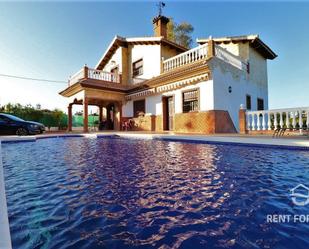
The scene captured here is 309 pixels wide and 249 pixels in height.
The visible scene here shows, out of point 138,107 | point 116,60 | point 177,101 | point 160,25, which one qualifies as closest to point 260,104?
point 177,101

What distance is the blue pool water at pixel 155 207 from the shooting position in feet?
5.52

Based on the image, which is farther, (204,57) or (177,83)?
(177,83)

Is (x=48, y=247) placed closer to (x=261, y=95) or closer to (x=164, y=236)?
(x=164, y=236)

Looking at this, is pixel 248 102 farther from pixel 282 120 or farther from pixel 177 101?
pixel 177 101

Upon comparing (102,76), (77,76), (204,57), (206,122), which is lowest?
(206,122)

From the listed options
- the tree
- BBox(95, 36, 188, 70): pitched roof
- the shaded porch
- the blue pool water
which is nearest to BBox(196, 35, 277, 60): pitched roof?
BBox(95, 36, 188, 70): pitched roof

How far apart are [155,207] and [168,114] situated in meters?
13.2

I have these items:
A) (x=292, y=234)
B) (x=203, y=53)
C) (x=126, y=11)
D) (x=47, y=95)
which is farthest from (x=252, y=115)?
(x=47, y=95)

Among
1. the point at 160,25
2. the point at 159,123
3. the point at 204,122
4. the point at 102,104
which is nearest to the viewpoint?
the point at 204,122

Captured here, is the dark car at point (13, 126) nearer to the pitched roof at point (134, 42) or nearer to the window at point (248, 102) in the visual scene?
the pitched roof at point (134, 42)

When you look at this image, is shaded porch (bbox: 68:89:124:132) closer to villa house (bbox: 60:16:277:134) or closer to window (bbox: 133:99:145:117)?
villa house (bbox: 60:16:277:134)

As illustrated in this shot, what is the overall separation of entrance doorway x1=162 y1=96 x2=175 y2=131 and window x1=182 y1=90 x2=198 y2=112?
162 cm

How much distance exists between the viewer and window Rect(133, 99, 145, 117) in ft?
56.7

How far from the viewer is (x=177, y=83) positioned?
13.2 metres
